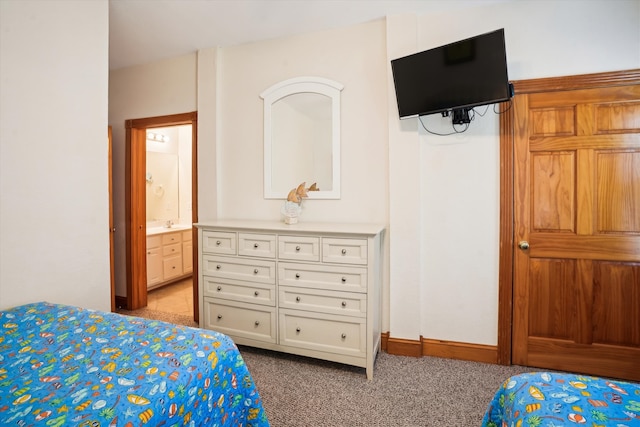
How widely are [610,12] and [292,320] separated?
304 centimetres

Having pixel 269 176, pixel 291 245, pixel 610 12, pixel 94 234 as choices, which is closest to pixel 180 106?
pixel 269 176

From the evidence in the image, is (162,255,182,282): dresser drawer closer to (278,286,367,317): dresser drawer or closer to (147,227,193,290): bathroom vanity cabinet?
(147,227,193,290): bathroom vanity cabinet

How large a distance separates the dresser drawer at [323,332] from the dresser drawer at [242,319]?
0.34 ft

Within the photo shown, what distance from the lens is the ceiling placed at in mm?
2307

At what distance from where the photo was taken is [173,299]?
389cm

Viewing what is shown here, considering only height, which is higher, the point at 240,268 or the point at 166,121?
the point at 166,121

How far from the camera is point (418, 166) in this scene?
7.89 feet

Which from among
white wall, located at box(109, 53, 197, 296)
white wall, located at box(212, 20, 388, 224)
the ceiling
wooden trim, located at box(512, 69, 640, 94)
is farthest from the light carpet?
the ceiling

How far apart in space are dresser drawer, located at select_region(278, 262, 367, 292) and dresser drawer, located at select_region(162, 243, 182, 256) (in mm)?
2676

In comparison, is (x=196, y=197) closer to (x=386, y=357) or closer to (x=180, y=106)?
(x=180, y=106)

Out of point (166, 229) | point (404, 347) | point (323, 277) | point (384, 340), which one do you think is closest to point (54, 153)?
point (323, 277)

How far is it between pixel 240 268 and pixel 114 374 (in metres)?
1.43

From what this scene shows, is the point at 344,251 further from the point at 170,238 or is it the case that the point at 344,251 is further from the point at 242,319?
the point at 170,238

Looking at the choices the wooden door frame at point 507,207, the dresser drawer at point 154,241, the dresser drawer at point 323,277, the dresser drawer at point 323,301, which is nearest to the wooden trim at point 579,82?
the wooden door frame at point 507,207
